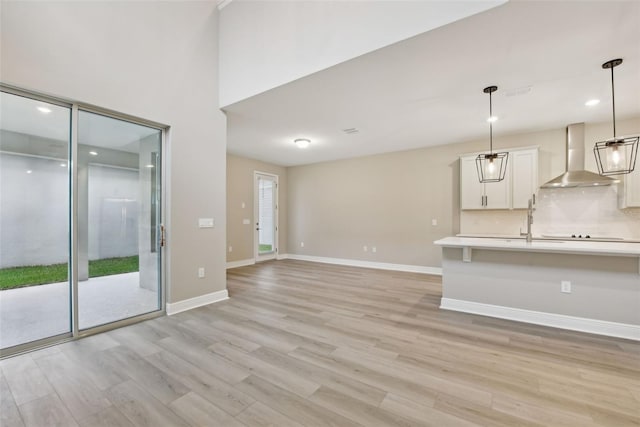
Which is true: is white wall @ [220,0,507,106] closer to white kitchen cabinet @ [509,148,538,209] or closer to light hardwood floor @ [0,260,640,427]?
light hardwood floor @ [0,260,640,427]

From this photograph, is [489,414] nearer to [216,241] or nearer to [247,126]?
[216,241]

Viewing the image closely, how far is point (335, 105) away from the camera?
3689 mm

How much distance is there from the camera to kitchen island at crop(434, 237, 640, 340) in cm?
269

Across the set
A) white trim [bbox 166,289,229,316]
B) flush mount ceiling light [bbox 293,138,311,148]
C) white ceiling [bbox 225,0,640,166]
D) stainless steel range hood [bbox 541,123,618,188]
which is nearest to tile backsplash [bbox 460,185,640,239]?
stainless steel range hood [bbox 541,123,618,188]

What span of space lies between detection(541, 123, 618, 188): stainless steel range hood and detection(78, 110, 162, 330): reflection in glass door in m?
6.04

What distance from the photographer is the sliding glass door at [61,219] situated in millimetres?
2500

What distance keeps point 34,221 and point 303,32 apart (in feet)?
11.0

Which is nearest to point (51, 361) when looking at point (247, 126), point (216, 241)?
point (216, 241)

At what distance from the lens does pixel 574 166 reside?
4.40 m

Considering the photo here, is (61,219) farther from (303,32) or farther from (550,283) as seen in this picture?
(550,283)

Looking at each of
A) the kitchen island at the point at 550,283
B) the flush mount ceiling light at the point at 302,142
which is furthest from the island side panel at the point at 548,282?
the flush mount ceiling light at the point at 302,142

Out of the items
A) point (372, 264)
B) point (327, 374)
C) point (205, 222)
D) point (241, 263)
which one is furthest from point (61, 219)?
point (372, 264)

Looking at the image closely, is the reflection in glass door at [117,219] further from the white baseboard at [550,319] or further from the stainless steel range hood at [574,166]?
the stainless steel range hood at [574,166]

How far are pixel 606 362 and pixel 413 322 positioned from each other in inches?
61.3
